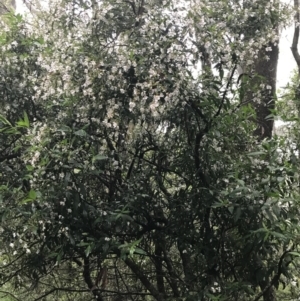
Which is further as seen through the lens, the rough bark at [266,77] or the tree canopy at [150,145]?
the rough bark at [266,77]

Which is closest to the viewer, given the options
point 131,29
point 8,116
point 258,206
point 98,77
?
point 258,206

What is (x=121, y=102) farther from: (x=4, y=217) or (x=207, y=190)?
(x=4, y=217)

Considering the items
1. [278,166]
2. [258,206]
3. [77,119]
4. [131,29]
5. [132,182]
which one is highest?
[131,29]

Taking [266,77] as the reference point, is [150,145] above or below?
below

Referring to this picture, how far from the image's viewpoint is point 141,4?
3.02 meters

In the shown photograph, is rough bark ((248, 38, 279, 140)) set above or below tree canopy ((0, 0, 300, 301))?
above

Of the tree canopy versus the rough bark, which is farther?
the rough bark

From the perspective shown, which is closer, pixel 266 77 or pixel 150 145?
pixel 150 145

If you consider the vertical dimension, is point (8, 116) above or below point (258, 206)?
above

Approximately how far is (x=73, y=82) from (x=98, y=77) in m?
0.19

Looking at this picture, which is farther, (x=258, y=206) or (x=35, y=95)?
(x=35, y=95)

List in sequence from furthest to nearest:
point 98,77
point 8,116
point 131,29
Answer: point 8,116 → point 131,29 → point 98,77

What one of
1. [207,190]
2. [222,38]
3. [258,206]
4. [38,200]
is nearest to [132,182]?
[207,190]

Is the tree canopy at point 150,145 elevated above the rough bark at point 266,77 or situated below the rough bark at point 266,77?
below
